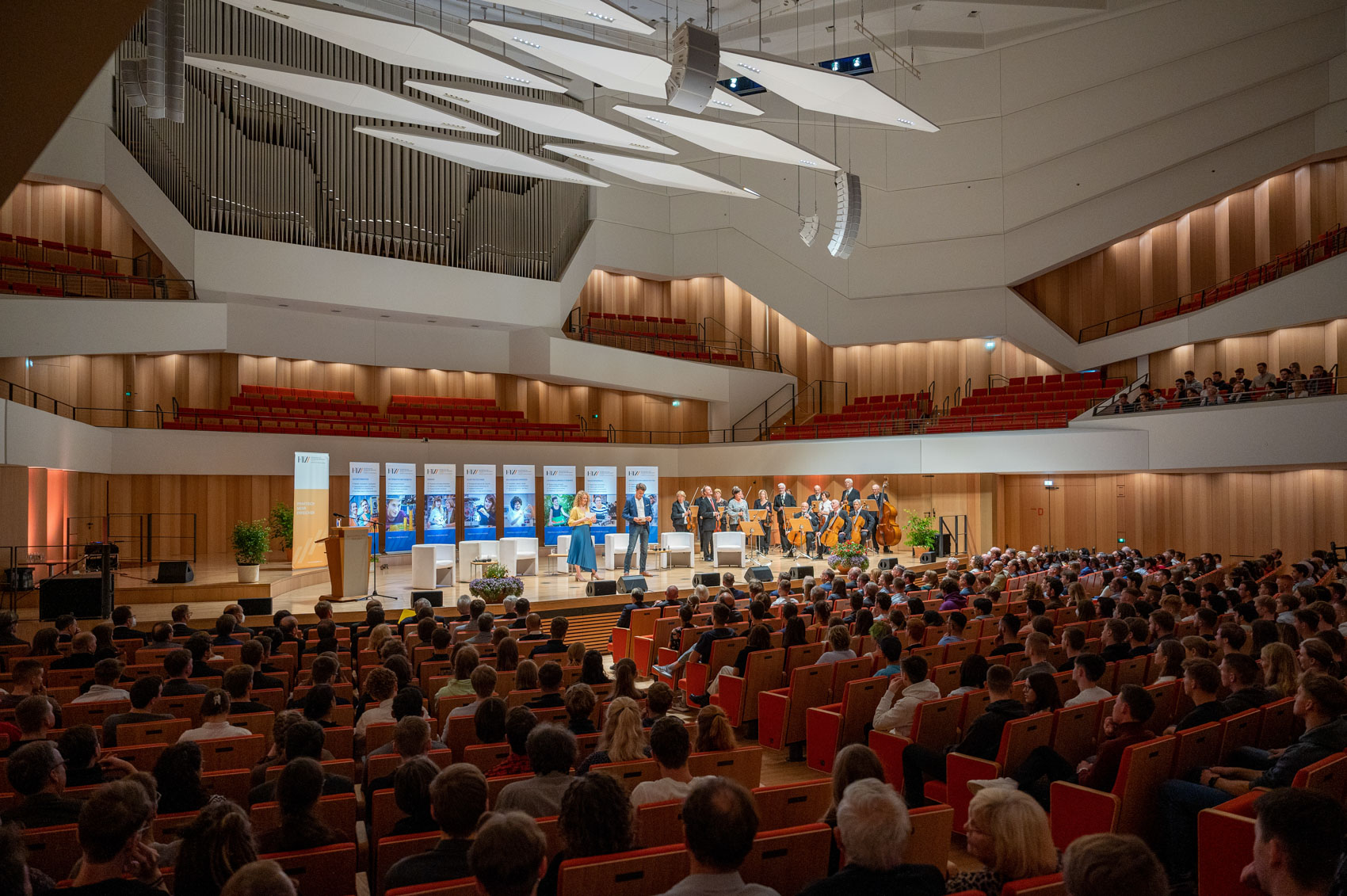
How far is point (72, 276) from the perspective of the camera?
51.0ft

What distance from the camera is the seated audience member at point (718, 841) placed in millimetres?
2385

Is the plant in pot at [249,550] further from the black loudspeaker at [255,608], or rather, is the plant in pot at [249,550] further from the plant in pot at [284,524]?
the black loudspeaker at [255,608]

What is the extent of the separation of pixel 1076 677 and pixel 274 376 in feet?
57.1

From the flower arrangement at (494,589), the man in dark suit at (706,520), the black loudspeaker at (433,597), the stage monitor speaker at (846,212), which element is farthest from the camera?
the man in dark suit at (706,520)

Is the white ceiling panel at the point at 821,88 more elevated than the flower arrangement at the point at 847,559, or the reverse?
the white ceiling panel at the point at 821,88

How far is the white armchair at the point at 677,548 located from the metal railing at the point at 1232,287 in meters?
11.2

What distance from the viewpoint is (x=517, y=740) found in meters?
3.93

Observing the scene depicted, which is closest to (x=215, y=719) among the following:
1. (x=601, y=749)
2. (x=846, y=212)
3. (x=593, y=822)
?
(x=601, y=749)

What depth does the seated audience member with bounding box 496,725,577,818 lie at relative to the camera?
11.0ft

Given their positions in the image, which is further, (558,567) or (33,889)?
(558,567)

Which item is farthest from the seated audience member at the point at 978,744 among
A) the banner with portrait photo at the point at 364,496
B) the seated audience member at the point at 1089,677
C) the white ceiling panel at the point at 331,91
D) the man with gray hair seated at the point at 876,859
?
the banner with portrait photo at the point at 364,496

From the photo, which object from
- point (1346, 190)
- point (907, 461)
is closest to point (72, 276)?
point (907, 461)

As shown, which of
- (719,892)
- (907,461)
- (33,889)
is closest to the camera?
(719,892)

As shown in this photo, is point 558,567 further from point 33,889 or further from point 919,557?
point 33,889
